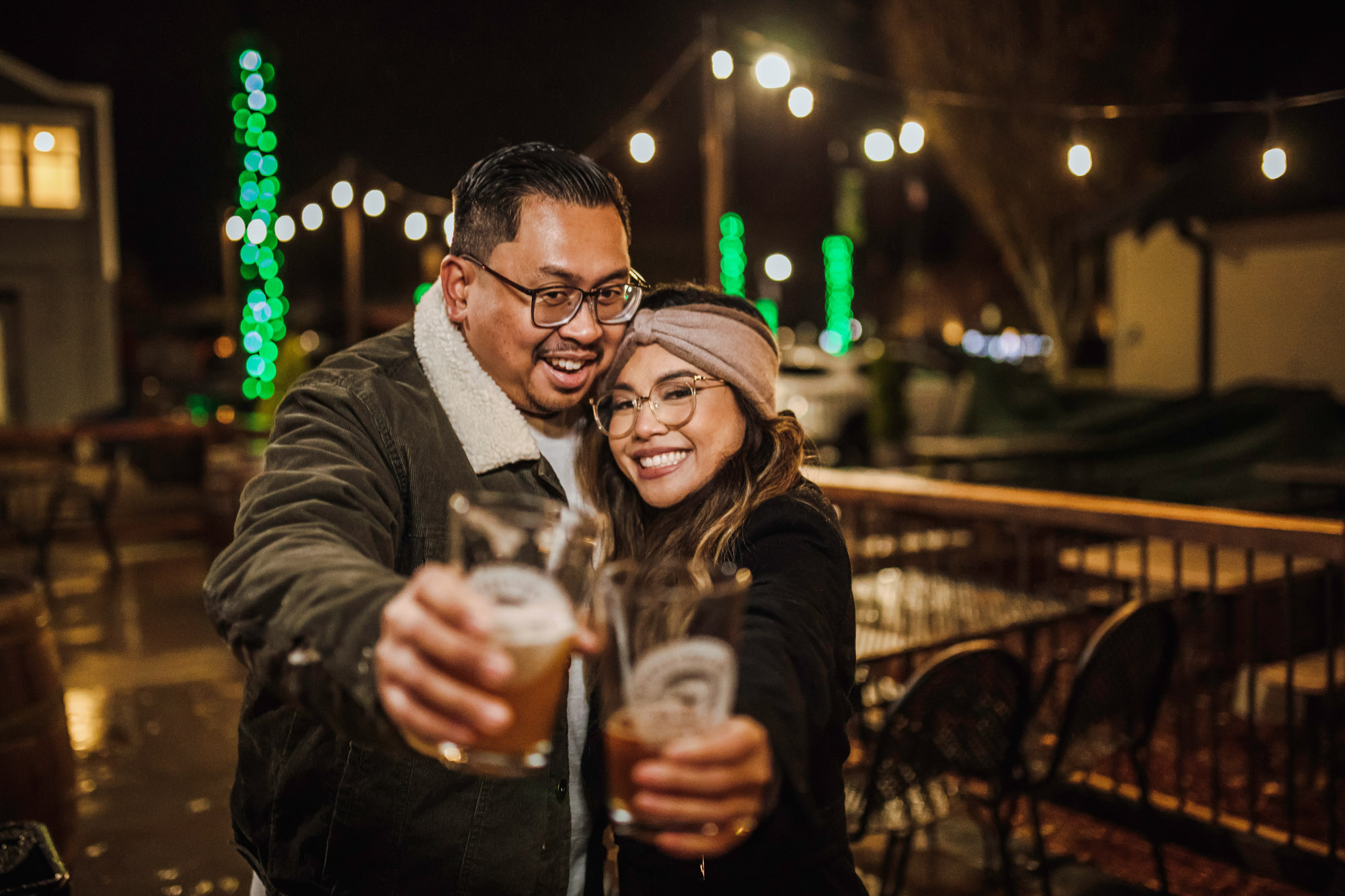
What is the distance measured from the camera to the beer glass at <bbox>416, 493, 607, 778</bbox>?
0.81 m

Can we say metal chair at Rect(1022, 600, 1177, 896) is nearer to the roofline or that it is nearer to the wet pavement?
the wet pavement

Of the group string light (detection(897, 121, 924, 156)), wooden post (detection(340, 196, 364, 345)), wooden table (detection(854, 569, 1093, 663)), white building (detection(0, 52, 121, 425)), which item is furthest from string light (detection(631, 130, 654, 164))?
white building (detection(0, 52, 121, 425))

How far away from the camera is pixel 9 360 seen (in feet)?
64.7

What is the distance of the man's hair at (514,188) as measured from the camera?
1.66m

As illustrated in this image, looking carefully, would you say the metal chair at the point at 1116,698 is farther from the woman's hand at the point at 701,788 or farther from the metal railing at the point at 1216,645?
the woman's hand at the point at 701,788

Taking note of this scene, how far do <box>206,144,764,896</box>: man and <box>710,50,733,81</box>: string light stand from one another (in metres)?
3.69

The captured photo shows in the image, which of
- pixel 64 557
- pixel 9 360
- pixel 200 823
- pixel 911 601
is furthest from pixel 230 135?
pixel 911 601

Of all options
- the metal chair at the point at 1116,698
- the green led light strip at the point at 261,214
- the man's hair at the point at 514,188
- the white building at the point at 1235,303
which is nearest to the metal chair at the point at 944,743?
the metal chair at the point at 1116,698

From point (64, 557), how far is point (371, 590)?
1060 centimetres

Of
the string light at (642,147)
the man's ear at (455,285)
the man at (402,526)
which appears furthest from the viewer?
the string light at (642,147)

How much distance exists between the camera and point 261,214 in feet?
45.8

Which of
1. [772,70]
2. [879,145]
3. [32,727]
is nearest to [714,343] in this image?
[32,727]

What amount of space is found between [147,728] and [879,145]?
5.48 meters

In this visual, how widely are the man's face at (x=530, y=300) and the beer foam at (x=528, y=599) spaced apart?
3.04 ft
